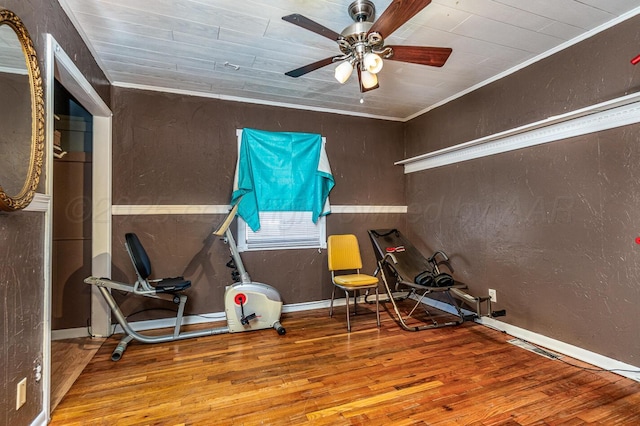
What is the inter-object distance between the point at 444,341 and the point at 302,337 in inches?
53.4

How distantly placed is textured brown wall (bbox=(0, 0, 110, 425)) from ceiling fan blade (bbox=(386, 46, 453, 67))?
2.08m

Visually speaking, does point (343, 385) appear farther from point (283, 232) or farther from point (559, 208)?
point (559, 208)

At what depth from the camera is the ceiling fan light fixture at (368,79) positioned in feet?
7.55

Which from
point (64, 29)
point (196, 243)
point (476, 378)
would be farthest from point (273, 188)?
point (476, 378)

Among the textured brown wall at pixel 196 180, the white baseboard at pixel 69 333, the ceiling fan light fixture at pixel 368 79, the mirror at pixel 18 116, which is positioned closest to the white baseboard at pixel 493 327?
the white baseboard at pixel 69 333

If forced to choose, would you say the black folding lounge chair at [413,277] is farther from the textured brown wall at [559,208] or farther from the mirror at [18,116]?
the mirror at [18,116]

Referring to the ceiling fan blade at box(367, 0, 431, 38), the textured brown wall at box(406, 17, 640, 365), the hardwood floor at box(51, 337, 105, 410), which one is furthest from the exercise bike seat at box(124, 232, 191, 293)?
the textured brown wall at box(406, 17, 640, 365)

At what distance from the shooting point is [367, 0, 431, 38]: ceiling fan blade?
160cm

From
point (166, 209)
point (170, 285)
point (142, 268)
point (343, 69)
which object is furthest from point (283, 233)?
point (343, 69)

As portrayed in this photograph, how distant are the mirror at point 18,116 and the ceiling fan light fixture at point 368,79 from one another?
1946mm

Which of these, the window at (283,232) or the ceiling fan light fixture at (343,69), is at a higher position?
the ceiling fan light fixture at (343,69)

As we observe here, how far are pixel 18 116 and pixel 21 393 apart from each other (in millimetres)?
1365

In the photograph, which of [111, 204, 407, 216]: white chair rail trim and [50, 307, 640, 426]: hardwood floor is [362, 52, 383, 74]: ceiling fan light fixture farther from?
[111, 204, 407, 216]: white chair rail trim

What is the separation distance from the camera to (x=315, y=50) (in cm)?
269
